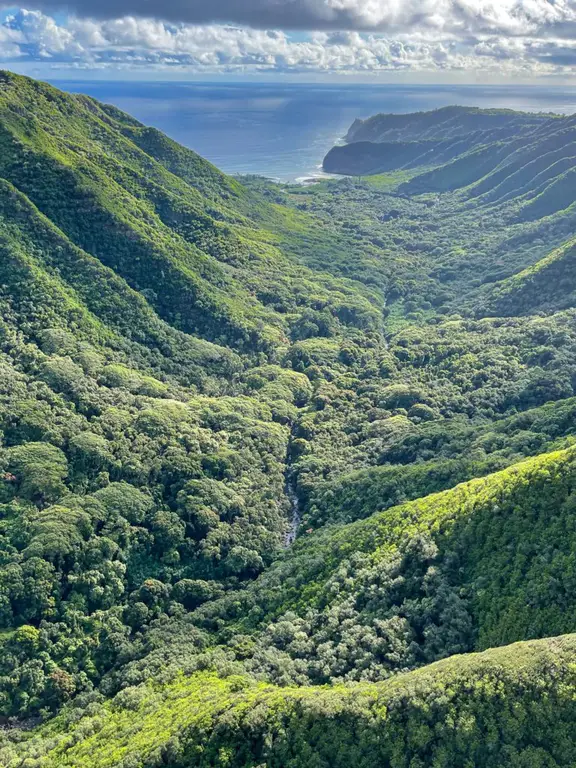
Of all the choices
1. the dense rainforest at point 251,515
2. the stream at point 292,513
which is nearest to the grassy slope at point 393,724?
the dense rainforest at point 251,515

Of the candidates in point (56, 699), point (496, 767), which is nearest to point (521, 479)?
point (496, 767)

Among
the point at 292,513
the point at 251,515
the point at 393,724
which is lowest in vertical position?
the point at 292,513

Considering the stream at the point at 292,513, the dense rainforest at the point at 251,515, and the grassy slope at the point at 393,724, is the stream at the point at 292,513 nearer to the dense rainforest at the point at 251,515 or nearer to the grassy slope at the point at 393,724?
the dense rainforest at the point at 251,515

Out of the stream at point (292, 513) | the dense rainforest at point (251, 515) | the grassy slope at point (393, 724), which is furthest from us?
the stream at point (292, 513)

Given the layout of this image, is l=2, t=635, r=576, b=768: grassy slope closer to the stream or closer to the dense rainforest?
the dense rainforest

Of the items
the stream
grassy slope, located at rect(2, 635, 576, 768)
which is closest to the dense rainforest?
grassy slope, located at rect(2, 635, 576, 768)

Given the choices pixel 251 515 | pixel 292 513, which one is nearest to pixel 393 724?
pixel 251 515

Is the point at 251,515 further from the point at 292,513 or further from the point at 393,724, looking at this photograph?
the point at 393,724

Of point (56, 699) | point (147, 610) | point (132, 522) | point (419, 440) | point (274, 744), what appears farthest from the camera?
point (419, 440)

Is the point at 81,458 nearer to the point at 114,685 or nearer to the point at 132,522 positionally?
the point at 132,522
